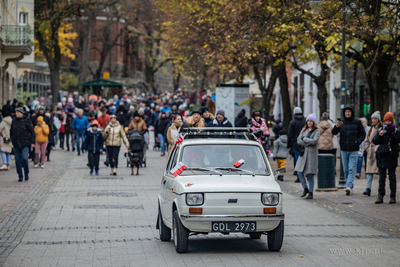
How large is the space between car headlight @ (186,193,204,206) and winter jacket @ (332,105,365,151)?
7718mm

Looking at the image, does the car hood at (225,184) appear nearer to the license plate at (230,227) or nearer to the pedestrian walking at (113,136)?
the license plate at (230,227)

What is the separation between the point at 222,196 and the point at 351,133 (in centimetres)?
769

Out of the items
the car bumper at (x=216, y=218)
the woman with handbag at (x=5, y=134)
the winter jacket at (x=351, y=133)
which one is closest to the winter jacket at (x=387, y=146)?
the winter jacket at (x=351, y=133)

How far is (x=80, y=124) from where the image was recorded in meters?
27.5

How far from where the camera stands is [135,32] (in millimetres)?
62875

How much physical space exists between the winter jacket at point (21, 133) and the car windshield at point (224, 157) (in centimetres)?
953

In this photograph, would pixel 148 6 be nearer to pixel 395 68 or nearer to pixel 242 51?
pixel 395 68

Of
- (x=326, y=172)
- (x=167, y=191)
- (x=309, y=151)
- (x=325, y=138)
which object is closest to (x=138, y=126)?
(x=325, y=138)

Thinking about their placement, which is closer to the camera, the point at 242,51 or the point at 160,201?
the point at 160,201

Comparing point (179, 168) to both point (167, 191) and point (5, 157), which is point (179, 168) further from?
point (5, 157)

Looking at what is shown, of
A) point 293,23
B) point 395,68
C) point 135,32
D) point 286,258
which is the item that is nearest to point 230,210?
point 286,258

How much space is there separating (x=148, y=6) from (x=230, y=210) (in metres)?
47.6

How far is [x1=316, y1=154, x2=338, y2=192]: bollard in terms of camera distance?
16141 millimetres

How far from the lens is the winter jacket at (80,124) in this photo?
27375 millimetres
